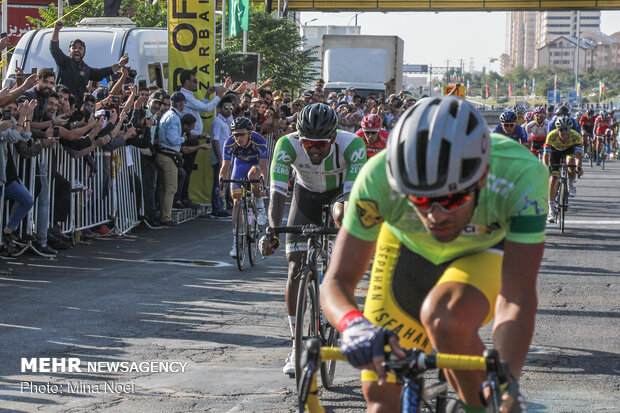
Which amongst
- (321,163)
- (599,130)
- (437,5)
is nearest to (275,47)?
(599,130)

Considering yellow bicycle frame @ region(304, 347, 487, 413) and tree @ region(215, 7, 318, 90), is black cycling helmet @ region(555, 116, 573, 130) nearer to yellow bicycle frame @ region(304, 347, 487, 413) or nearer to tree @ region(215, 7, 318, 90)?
yellow bicycle frame @ region(304, 347, 487, 413)

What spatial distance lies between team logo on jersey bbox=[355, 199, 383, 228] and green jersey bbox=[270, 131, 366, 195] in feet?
13.3

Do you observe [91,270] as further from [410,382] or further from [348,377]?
[410,382]

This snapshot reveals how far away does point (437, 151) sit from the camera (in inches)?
122

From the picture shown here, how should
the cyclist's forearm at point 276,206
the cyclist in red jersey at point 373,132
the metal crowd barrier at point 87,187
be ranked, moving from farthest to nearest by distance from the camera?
the cyclist in red jersey at point 373,132 → the metal crowd barrier at point 87,187 → the cyclist's forearm at point 276,206

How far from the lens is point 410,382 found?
3.45 m

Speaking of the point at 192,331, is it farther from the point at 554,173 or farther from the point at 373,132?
the point at 554,173

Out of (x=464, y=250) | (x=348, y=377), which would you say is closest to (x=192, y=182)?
(x=348, y=377)

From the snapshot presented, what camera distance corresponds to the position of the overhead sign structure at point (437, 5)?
59.3m

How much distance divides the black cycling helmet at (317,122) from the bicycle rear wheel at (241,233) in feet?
17.3

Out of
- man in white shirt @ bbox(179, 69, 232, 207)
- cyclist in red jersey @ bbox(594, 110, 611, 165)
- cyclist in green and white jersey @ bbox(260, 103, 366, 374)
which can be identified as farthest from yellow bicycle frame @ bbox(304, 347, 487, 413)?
cyclist in red jersey @ bbox(594, 110, 611, 165)

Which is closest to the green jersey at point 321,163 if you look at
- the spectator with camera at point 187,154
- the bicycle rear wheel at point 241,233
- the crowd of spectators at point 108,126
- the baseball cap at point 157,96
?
the bicycle rear wheel at point 241,233

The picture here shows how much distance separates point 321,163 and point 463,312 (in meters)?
4.38

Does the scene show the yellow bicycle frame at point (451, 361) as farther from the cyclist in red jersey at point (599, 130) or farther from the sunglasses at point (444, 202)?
the cyclist in red jersey at point (599, 130)
